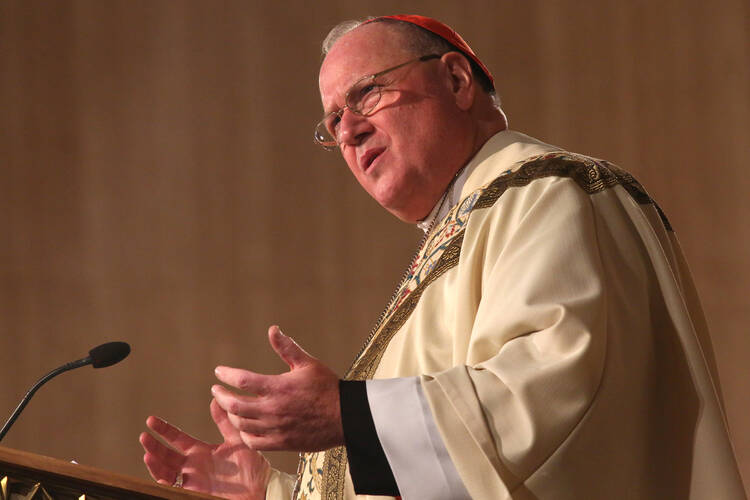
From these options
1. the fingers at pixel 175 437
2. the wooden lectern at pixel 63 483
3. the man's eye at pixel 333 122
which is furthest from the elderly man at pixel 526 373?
the man's eye at pixel 333 122

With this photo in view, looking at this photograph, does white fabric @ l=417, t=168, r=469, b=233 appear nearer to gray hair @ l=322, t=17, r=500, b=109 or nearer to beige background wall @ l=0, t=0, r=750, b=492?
gray hair @ l=322, t=17, r=500, b=109

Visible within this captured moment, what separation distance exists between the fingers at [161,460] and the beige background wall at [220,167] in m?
2.21

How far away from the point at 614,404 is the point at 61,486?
2.98 ft

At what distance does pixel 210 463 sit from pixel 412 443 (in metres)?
1.16

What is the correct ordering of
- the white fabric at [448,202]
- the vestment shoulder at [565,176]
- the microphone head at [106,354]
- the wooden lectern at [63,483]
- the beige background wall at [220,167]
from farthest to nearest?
the beige background wall at [220,167] → the microphone head at [106,354] → the white fabric at [448,202] → the vestment shoulder at [565,176] → the wooden lectern at [63,483]

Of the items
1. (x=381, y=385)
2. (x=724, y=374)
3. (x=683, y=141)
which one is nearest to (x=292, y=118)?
(x=683, y=141)

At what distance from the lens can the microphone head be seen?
2582 millimetres

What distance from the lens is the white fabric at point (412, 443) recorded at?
1562mm

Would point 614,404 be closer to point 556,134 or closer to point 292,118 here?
point 556,134

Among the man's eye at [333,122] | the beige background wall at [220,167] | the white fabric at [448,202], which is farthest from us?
the beige background wall at [220,167]

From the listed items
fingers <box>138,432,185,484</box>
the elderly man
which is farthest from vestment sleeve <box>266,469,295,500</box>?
the elderly man

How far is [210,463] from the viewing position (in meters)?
2.60

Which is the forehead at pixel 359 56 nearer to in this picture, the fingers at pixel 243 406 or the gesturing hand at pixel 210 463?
the gesturing hand at pixel 210 463

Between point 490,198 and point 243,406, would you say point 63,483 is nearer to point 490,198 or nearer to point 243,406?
point 243,406
